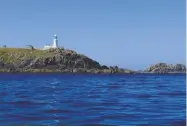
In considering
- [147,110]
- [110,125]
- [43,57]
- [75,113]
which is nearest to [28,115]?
[75,113]

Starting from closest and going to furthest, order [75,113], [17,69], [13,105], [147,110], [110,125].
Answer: [110,125], [75,113], [147,110], [13,105], [17,69]

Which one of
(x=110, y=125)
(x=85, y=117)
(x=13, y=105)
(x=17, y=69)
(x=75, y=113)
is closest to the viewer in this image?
(x=110, y=125)

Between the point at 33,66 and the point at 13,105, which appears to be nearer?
the point at 13,105

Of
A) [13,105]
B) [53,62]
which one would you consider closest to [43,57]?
[53,62]

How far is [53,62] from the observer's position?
199875 mm

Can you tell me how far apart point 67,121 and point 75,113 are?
3233mm

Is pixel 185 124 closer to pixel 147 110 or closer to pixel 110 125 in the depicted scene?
pixel 110 125

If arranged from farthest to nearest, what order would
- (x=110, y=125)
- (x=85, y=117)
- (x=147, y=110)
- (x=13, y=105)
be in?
(x=13, y=105) → (x=147, y=110) → (x=85, y=117) → (x=110, y=125)

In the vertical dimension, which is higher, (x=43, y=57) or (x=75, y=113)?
(x=43, y=57)

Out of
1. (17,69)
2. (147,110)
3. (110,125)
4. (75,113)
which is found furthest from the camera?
(17,69)

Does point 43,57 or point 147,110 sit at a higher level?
point 43,57

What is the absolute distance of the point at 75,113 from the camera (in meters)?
25.2

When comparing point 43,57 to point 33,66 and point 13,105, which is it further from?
point 13,105

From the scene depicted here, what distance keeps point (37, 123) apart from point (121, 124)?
4579 mm
